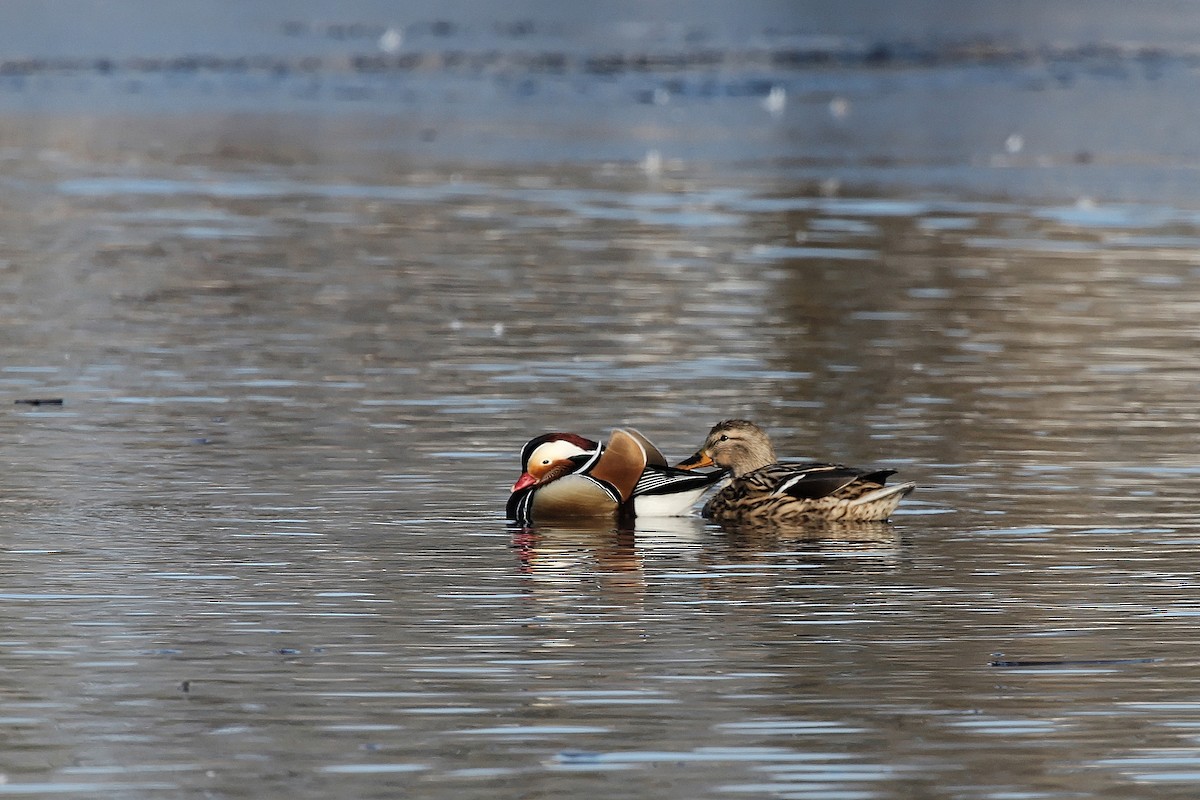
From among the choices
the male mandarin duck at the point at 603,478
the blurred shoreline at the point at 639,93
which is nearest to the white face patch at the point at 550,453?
the male mandarin duck at the point at 603,478

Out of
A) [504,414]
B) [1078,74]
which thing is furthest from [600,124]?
[504,414]

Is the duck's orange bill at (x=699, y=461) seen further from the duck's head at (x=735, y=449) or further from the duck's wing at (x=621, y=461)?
the duck's wing at (x=621, y=461)

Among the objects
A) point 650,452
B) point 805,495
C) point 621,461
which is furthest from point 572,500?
point 805,495

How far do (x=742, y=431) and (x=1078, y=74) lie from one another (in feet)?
120

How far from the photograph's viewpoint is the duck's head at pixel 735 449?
1192cm

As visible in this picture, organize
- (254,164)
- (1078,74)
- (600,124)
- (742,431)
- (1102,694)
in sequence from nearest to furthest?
(1102,694) → (742,431) → (254,164) → (600,124) → (1078,74)

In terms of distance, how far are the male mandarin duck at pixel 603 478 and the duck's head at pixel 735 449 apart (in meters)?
0.32

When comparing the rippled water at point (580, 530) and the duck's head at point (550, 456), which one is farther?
the duck's head at point (550, 456)

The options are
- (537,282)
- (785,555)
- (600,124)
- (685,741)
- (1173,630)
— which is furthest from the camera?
(600,124)

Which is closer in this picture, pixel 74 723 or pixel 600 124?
pixel 74 723

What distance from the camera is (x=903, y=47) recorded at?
53.8 meters

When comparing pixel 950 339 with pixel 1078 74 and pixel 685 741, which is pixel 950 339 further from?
pixel 1078 74

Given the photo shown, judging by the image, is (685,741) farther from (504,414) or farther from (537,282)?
(537,282)

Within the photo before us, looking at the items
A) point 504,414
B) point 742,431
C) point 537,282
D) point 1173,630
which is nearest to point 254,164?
point 537,282
